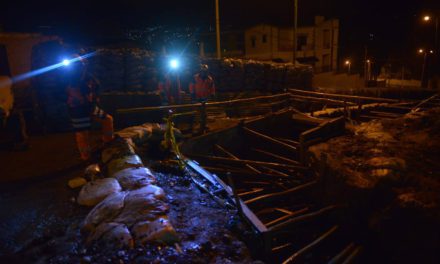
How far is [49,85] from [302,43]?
33733 mm

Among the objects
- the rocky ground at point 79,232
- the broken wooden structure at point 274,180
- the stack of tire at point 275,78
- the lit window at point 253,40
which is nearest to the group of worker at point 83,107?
the rocky ground at point 79,232

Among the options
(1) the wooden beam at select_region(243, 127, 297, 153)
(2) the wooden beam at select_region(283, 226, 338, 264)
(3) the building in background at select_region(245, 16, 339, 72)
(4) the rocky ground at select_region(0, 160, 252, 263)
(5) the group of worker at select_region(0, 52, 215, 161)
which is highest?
(3) the building in background at select_region(245, 16, 339, 72)

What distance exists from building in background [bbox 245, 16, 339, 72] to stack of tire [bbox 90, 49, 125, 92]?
79.7 ft

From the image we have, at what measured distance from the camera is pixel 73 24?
1400 centimetres

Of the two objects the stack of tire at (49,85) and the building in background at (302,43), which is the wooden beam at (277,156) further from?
the building in background at (302,43)

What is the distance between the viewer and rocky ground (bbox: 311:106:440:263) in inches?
204

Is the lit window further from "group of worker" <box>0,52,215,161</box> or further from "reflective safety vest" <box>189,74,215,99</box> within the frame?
"group of worker" <box>0,52,215,161</box>

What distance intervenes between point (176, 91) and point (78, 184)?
19.5 feet

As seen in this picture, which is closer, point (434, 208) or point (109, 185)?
point (109, 185)

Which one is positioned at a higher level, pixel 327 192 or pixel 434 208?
pixel 434 208

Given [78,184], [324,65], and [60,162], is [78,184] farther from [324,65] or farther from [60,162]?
[324,65]

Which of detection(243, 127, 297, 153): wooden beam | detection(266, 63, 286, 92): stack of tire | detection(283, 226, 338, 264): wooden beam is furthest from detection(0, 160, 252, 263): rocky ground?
detection(266, 63, 286, 92): stack of tire

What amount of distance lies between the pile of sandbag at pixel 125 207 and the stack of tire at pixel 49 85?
4336 millimetres

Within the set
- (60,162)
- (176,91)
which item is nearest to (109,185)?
(60,162)
